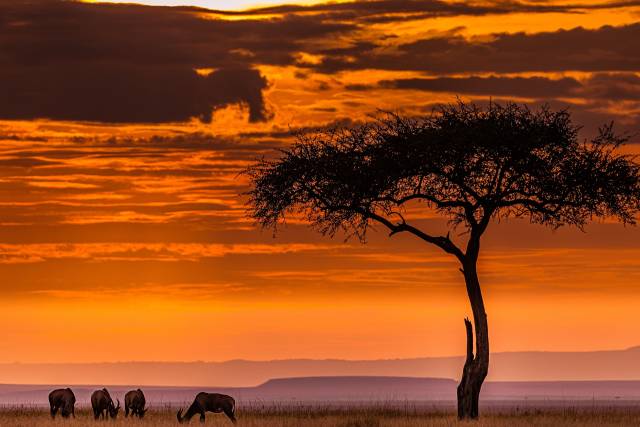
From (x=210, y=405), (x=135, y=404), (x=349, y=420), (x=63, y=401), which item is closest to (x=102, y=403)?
(x=135, y=404)

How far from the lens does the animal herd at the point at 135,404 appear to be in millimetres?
49250

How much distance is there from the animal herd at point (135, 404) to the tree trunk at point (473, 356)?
895 centimetres

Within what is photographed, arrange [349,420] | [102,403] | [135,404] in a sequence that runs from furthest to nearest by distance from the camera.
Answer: [135,404]
[102,403]
[349,420]

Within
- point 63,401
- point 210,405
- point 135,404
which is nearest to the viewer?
point 210,405

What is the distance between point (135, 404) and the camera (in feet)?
169

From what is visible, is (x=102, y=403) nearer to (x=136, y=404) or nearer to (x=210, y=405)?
(x=136, y=404)

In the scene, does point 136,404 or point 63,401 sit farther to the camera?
point 63,401

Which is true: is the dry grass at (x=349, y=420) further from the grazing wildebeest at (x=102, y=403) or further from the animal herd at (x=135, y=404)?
the grazing wildebeest at (x=102, y=403)

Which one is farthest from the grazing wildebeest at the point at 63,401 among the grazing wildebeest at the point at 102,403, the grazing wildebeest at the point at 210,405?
the grazing wildebeest at the point at 210,405

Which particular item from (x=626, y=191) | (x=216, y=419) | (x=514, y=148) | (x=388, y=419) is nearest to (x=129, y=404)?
(x=216, y=419)

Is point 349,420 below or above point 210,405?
below

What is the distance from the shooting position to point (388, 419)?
47562mm

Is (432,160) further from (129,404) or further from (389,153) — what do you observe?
(129,404)

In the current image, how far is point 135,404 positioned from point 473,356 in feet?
44.2
